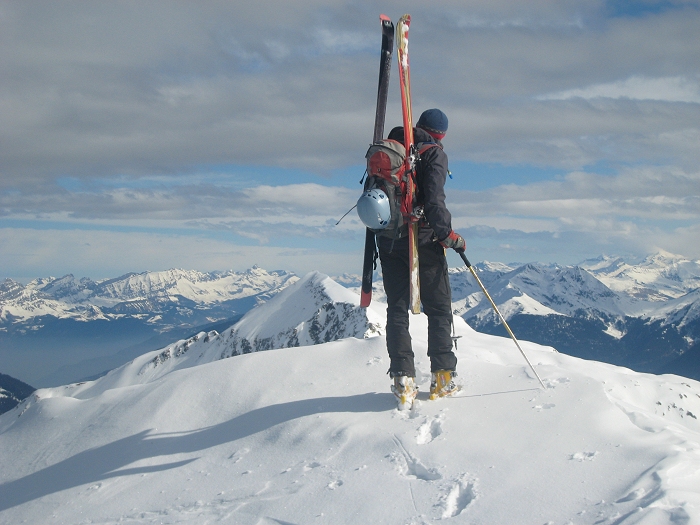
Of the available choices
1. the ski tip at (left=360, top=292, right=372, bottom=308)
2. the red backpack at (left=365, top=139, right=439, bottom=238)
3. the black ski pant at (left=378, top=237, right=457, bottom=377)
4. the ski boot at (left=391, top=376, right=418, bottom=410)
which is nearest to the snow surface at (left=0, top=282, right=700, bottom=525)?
the ski boot at (left=391, top=376, right=418, bottom=410)

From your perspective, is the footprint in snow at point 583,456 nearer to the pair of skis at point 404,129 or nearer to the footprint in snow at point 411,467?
the footprint in snow at point 411,467

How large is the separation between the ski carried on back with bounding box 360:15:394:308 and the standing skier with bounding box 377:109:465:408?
0.38 m

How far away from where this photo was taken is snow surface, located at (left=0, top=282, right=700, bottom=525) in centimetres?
581

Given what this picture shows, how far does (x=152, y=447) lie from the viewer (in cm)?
866

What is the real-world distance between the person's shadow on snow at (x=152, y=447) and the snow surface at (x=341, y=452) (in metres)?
0.03

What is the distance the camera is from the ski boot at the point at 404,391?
8.55m

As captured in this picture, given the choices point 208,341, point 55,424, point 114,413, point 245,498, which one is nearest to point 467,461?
point 245,498

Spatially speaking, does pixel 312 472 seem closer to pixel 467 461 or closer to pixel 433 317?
pixel 467 461

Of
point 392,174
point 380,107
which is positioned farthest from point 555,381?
point 380,107

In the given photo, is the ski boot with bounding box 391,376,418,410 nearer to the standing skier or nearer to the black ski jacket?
the standing skier

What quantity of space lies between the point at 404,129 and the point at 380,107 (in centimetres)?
116

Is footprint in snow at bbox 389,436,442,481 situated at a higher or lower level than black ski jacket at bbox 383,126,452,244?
lower

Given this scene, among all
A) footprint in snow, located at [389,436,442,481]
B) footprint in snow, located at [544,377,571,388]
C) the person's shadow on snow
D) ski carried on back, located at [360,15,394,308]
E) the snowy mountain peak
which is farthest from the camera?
the snowy mountain peak

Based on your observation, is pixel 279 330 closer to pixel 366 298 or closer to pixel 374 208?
pixel 366 298
